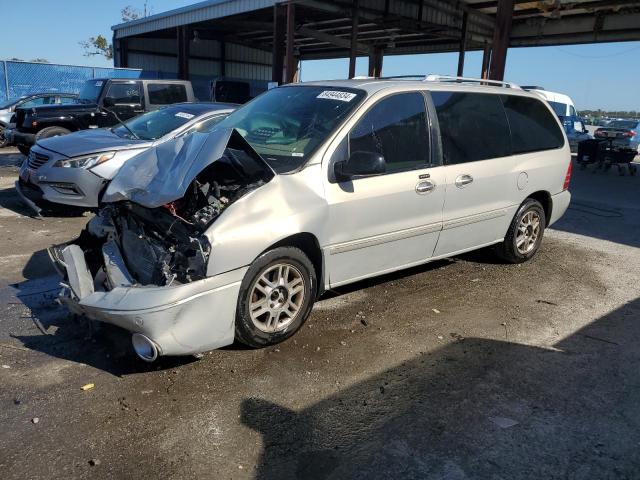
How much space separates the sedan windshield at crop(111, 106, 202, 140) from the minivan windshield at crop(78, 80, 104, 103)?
15.2ft

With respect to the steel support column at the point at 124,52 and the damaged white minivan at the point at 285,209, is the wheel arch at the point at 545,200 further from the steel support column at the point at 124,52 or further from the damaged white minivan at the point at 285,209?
the steel support column at the point at 124,52

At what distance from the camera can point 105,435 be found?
2.77 metres

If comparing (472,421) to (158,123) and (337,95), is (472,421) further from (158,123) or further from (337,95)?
(158,123)

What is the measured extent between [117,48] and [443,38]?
18978 mm

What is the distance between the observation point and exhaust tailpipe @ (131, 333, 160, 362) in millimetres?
3066

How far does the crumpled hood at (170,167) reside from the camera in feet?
11.1

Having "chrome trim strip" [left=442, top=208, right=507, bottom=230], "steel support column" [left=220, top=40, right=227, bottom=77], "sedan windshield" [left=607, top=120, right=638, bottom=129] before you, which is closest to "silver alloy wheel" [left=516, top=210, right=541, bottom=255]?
"chrome trim strip" [left=442, top=208, right=507, bottom=230]

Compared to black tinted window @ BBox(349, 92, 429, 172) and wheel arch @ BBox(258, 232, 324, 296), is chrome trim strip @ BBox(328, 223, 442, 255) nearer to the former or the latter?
wheel arch @ BBox(258, 232, 324, 296)

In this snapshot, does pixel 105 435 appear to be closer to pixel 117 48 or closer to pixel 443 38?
pixel 443 38

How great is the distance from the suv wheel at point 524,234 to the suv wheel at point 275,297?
109 inches

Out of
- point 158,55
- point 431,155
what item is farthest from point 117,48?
point 431,155

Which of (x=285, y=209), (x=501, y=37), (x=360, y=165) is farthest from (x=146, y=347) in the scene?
(x=501, y=37)

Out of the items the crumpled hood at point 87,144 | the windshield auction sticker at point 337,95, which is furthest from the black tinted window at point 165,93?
the windshield auction sticker at point 337,95

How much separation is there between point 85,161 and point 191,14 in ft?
64.4
